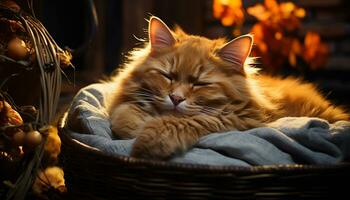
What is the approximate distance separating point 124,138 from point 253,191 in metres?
0.45

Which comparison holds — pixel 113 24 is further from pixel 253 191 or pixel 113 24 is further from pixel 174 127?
pixel 253 191

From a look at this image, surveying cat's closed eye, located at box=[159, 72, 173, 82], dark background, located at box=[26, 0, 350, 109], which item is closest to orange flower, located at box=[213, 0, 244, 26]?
dark background, located at box=[26, 0, 350, 109]

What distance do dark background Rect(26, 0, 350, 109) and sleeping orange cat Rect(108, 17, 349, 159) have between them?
1201mm

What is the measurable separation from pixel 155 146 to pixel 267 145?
29 centimetres

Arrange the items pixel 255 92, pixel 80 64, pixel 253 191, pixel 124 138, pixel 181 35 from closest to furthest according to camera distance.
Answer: pixel 253 191, pixel 124 138, pixel 255 92, pixel 181 35, pixel 80 64

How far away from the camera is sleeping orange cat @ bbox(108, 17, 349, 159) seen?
1.38 meters

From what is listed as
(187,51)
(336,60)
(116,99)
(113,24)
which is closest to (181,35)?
(187,51)

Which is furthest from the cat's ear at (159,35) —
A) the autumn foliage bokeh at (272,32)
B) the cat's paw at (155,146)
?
the autumn foliage bokeh at (272,32)

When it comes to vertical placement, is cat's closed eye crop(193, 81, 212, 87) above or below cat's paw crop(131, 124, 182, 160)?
above

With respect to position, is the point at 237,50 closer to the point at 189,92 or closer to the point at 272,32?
the point at 189,92

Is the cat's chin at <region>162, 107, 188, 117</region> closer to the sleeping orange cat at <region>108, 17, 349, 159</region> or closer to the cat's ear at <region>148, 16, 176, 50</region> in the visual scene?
the sleeping orange cat at <region>108, 17, 349, 159</region>

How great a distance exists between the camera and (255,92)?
155 centimetres

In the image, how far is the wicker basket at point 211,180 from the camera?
1.12 meters

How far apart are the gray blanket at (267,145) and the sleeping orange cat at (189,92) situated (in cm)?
6
